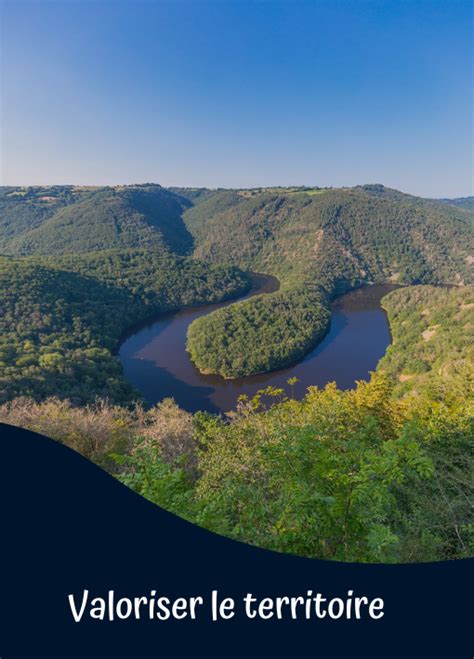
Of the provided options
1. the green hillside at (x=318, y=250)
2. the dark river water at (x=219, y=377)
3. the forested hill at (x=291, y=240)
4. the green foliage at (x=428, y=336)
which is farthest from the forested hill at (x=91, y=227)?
the green foliage at (x=428, y=336)

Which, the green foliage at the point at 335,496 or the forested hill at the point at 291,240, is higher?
the forested hill at the point at 291,240

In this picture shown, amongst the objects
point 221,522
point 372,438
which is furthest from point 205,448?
point 221,522

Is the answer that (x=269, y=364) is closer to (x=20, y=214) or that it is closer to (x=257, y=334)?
(x=257, y=334)

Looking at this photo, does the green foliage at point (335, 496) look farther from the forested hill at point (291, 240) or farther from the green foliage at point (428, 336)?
the forested hill at point (291, 240)

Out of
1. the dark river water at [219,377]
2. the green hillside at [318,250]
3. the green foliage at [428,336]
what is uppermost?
the green hillside at [318,250]

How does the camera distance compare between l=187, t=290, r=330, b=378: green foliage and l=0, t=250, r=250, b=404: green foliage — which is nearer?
l=0, t=250, r=250, b=404: green foliage

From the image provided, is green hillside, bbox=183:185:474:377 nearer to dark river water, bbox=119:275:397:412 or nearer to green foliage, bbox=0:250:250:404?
dark river water, bbox=119:275:397:412

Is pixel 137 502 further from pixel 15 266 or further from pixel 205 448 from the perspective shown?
pixel 15 266

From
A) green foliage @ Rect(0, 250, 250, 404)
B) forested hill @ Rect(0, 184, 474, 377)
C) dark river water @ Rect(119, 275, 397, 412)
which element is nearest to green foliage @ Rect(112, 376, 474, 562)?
green foliage @ Rect(0, 250, 250, 404)
